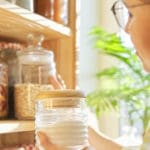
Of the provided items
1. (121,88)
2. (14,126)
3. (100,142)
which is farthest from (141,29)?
(121,88)

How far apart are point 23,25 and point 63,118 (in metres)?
0.32

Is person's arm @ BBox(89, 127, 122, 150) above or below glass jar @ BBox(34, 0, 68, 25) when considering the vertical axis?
below

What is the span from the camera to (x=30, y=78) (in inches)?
38.6

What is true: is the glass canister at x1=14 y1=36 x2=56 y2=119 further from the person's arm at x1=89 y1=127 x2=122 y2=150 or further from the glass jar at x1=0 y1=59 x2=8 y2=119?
the person's arm at x1=89 y1=127 x2=122 y2=150

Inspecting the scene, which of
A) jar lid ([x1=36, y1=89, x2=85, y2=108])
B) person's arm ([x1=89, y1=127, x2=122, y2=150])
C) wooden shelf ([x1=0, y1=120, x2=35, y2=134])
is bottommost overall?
person's arm ([x1=89, y1=127, x2=122, y2=150])

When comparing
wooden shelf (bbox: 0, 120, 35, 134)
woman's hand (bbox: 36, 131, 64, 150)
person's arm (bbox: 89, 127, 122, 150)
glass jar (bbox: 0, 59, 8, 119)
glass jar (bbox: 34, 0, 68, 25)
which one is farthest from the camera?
person's arm (bbox: 89, 127, 122, 150)

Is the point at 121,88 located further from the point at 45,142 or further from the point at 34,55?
the point at 45,142

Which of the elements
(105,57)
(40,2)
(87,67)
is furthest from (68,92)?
(105,57)

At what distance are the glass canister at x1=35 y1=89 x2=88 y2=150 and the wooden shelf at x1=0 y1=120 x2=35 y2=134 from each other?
0.12m

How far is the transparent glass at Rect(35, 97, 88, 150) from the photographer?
700mm

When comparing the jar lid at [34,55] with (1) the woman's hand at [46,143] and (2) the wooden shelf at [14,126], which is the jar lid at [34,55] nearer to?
(2) the wooden shelf at [14,126]

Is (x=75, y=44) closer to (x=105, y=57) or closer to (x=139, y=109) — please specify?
(x=139, y=109)

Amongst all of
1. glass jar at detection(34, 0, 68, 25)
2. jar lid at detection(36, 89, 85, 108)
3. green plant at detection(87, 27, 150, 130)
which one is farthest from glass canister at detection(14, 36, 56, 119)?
green plant at detection(87, 27, 150, 130)

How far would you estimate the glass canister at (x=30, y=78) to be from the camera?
3.16ft
